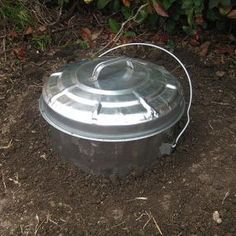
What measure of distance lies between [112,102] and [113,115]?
0.06 metres

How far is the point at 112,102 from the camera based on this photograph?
2074mm

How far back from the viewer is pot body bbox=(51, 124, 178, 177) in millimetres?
2090

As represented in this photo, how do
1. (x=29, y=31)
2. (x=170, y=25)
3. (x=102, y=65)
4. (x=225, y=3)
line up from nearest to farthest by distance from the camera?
(x=102, y=65) < (x=225, y=3) < (x=170, y=25) < (x=29, y=31)

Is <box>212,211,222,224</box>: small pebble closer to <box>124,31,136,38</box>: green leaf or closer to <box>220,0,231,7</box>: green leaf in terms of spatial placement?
<box>220,0,231,7</box>: green leaf

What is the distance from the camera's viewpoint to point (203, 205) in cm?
215

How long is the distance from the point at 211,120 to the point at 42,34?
144 centimetres

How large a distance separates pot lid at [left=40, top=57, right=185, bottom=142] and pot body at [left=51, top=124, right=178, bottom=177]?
1.8 inches

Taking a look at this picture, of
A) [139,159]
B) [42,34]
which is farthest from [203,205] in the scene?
[42,34]

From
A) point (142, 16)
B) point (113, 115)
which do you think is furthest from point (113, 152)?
point (142, 16)

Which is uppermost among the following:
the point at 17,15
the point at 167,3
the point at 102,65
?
the point at 102,65

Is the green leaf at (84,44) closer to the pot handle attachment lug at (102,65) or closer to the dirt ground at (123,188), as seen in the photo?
the dirt ground at (123,188)

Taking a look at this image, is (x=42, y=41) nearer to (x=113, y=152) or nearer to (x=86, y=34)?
(x=86, y=34)

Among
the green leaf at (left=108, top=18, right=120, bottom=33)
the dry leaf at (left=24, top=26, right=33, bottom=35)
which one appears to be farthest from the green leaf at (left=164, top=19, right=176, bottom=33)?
the dry leaf at (left=24, top=26, right=33, bottom=35)

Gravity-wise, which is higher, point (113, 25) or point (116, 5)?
point (116, 5)
